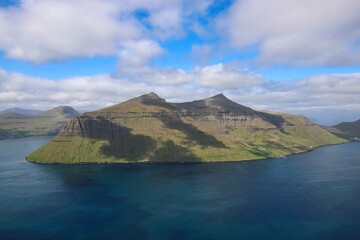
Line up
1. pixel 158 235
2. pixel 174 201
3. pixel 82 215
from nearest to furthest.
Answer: pixel 158 235
pixel 82 215
pixel 174 201

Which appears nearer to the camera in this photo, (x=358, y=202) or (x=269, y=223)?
(x=269, y=223)

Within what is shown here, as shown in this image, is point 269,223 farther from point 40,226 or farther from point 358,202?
point 40,226

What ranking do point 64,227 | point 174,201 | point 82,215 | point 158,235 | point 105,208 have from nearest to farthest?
point 158,235 → point 64,227 → point 82,215 → point 105,208 → point 174,201

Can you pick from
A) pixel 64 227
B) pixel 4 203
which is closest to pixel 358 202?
pixel 64 227

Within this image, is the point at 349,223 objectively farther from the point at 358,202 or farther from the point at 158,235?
the point at 158,235

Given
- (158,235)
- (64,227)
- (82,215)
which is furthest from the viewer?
(82,215)

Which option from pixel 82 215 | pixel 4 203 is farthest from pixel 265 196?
pixel 4 203

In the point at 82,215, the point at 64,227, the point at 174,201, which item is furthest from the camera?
the point at 174,201

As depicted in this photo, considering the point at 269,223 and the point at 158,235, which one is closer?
the point at 158,235
